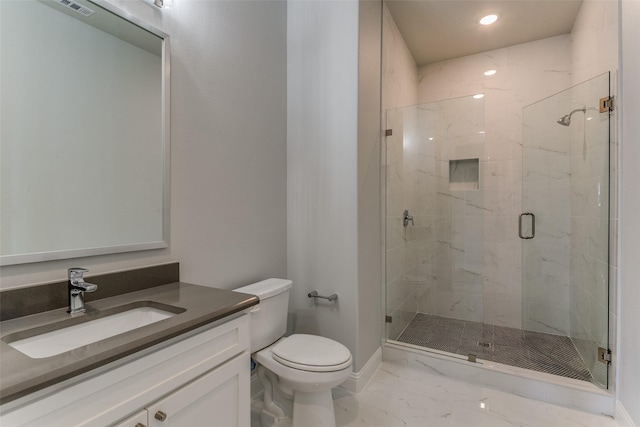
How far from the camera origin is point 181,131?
4.91 feet

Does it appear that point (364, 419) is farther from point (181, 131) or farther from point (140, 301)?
point (181, 131)

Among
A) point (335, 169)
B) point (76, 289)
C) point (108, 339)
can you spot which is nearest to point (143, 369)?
point (108, 339)

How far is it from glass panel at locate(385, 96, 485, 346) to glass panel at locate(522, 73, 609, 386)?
440 millimetres

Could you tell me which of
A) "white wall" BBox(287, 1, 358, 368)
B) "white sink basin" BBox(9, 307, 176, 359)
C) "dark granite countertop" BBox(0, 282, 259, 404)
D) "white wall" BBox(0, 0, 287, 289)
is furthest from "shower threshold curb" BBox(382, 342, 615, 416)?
"white sink basin" BBox(9, 307, 176, 359)

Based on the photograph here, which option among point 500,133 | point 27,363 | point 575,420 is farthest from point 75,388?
point 500,133

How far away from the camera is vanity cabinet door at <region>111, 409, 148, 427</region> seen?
790 millimetres

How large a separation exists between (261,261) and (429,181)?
5.79 ft

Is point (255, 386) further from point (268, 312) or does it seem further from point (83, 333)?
point (83, 333)

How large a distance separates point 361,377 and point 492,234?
1986 millimetres

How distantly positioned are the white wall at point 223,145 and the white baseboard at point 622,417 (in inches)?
82.6

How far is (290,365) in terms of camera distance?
4.92ft

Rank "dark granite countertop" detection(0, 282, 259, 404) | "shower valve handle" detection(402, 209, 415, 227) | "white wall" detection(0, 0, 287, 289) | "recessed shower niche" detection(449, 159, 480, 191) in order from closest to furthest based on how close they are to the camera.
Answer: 1. "dark granite countertop" detection(0, 282, 259, 404)
2. "white wall" detection(0, 0, 287, 289)
3. "shower valve handle" detection(402, 209, 415, 227)
4. "recessed shower niche" detection(449, 159, 480, 191)

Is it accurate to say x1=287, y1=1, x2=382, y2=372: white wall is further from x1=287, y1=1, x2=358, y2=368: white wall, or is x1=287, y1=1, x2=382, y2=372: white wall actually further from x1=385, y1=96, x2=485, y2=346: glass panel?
x1=385, y1=96, x2=485, y2=346: glass panel

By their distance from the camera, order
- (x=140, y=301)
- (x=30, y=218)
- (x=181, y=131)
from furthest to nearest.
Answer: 1. (x=181, y=131)
2. (x=140, y=301)
3. (x=30, y=218)
